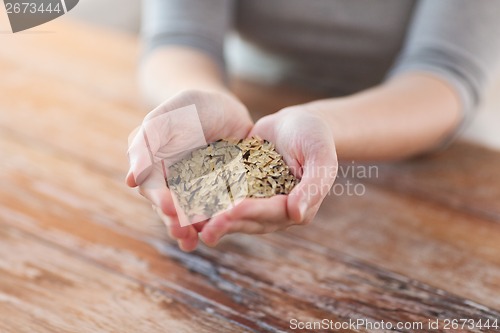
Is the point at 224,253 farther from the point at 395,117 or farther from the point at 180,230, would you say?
the point at 395,117

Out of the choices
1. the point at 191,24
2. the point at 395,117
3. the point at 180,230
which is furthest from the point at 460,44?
the point at 180,230

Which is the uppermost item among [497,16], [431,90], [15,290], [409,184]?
[497,16]

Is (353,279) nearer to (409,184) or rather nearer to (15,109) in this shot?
(409,184)

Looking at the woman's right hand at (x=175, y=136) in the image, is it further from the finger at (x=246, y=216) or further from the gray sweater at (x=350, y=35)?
the gray sweater at (x=350, y=35)

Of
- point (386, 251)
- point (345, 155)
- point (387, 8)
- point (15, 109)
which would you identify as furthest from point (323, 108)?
point (15, 109)

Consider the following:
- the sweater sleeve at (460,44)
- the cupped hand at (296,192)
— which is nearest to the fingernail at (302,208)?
the cupped hand at (296,192)
